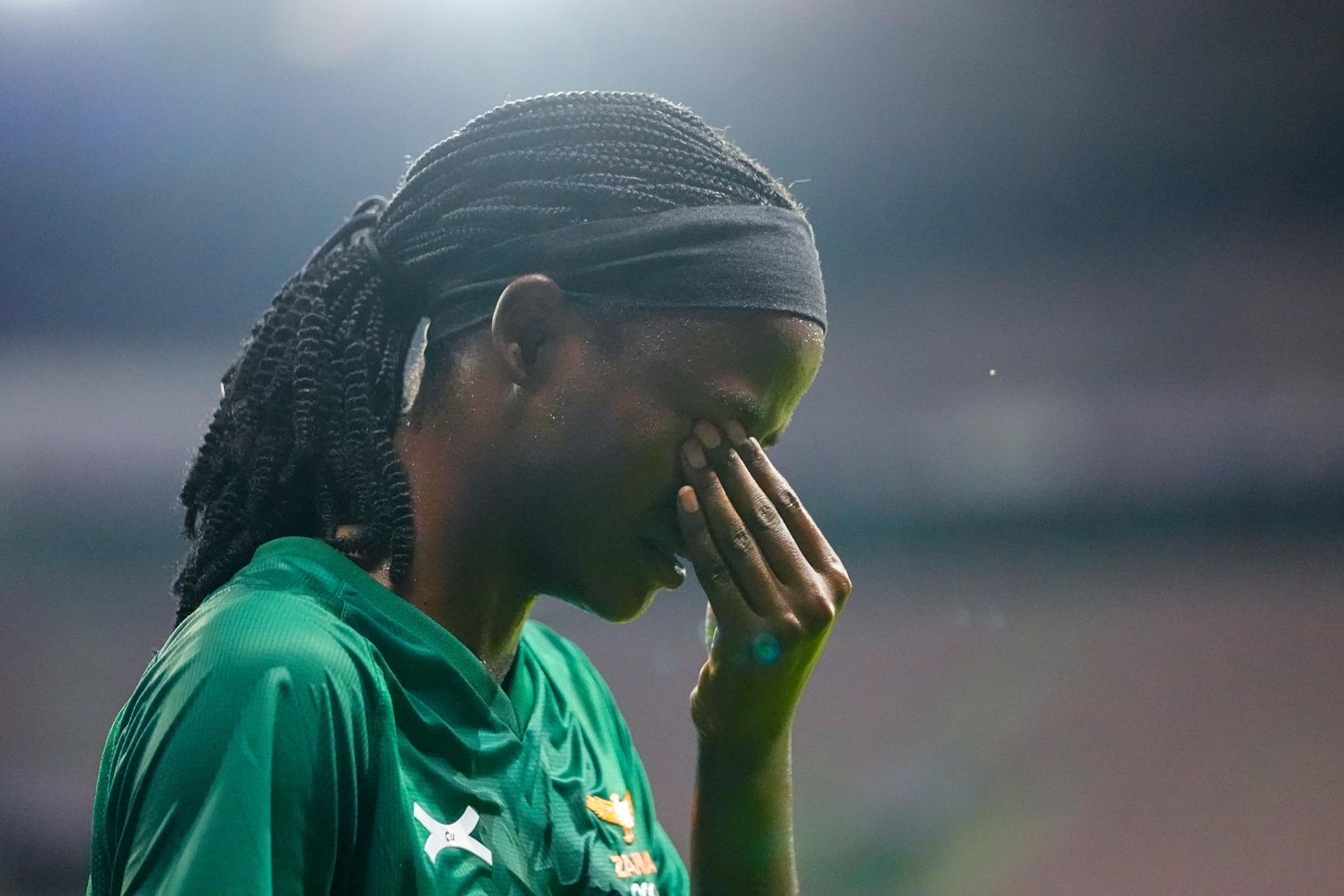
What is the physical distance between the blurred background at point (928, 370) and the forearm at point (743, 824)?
1.33 m

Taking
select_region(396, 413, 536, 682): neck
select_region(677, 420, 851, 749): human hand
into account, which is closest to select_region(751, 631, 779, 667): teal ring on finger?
select_region(677, 420, 851, 749): human hand

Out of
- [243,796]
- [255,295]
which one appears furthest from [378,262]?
[255,295]

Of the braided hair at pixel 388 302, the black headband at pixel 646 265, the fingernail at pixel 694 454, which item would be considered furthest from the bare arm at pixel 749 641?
the braided hair at pixel 388 302

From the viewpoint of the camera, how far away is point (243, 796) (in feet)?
2.18

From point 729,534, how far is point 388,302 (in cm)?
36

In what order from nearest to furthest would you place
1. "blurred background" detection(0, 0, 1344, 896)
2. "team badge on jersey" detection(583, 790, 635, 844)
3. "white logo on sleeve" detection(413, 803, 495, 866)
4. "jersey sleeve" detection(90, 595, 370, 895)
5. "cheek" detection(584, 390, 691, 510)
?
"jersey sleeve" detection(90, 595, 370, 895)
"white logo on sleeve" detection(413, 803, 495, 866)
"cheek" detection(584, 390, 691, 510)
"team badge on jersey" detection(583, 790, 635, 844)
"blurred background" detection(0, 0, 1344, 896)

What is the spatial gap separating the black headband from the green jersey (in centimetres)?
25

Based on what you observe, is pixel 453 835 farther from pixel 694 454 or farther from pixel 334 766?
pixel 694 454

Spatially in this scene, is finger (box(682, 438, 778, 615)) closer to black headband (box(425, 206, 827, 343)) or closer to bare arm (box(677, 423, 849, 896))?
bare arm (box(677, 423, 849, 896))

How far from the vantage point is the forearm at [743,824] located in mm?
1059

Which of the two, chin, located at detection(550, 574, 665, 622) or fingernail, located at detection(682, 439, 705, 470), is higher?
fingernail, located at detection(682, 439, 705, 470)

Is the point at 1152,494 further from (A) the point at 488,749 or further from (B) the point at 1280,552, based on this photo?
(A) the point at 488,749

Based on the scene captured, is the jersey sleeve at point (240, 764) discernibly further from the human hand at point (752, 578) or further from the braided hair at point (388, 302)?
the human hand at point (752, 578)

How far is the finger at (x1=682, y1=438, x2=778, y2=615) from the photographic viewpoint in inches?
36.4
